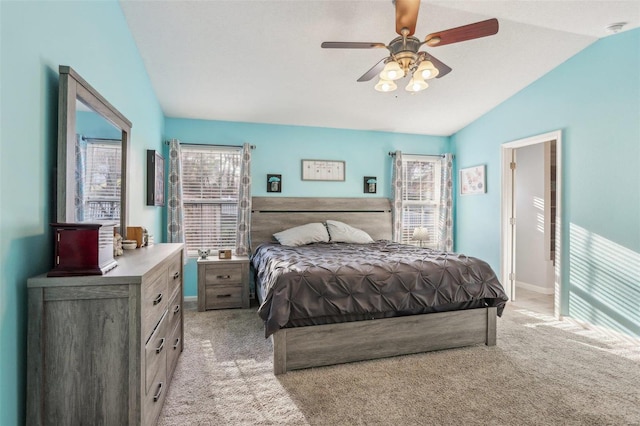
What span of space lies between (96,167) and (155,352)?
44.4 inches

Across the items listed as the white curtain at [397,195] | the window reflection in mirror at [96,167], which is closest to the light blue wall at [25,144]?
the window reflection in mirror at [96,167]

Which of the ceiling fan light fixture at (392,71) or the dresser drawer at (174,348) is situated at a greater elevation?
the ceiling fan light fixture at (392,71)

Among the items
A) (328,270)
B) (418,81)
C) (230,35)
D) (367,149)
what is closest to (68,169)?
(328,270)

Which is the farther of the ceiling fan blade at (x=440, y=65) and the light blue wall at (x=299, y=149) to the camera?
the light blue wall at (x=299, y=149)

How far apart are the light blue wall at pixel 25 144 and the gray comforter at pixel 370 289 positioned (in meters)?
1.35

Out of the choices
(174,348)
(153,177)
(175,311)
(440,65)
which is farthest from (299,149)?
(174,348)

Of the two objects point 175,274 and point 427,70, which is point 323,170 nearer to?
point 427,70

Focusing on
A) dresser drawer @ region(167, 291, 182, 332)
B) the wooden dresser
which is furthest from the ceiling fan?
dresser drawer @ region(167, 291, 182, 332)

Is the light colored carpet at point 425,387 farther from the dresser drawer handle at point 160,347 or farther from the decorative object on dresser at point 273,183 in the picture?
the decorative object on dresser at point 273,183

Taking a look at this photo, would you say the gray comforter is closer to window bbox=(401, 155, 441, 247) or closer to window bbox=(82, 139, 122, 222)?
window bbox=(82, 139, 122, 222)

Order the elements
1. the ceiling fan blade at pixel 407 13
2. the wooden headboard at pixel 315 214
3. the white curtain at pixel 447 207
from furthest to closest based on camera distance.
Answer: the white curtain at pixel 447 207 < the wooden headboard at pixel 315 214 < the ceiling fan blade at pixel 407 13

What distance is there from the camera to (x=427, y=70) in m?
2.30

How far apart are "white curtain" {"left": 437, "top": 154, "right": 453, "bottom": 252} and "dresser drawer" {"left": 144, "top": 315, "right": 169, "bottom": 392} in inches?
172

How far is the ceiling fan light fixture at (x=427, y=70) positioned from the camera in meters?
2.27
